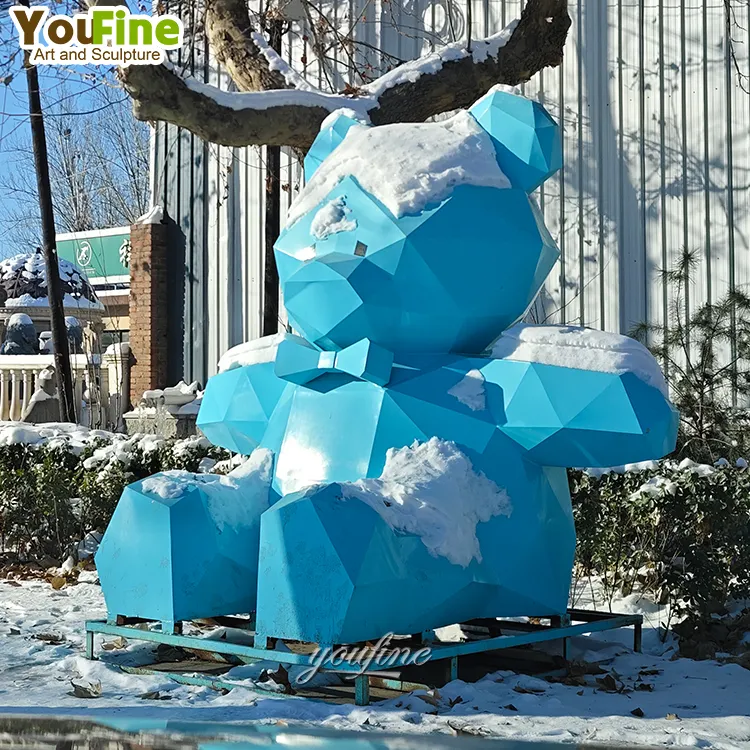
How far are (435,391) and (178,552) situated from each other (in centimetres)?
104

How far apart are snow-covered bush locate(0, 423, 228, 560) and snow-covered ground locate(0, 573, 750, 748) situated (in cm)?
234

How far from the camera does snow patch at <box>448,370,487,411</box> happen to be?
393cm

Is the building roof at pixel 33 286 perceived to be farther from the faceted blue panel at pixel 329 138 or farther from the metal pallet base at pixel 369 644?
the metal pallet base at pixel 369 644

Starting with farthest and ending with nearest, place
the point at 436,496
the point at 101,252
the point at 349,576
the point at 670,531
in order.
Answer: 1. the point at 101,252
2. the point at 670,531
3. the point at 436,496
4. the point at 349,576

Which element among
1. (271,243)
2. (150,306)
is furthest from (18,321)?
(271,243)

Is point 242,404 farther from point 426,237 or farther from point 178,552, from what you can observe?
point 426,237

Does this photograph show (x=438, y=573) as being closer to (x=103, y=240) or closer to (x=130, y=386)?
(x=130, y=386)

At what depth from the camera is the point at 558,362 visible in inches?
150

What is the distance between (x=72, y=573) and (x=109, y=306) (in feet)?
65.4

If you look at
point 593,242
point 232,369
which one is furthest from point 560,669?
point 593,242

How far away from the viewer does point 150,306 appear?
13.1m

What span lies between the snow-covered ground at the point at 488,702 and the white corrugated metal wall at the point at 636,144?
255 inches

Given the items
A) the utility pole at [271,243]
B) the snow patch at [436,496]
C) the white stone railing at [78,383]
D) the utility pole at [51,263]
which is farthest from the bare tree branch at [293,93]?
the white stone railing at [78,383]

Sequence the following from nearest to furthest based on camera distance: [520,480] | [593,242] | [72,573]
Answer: [520,480], [72,573], [593,242]
